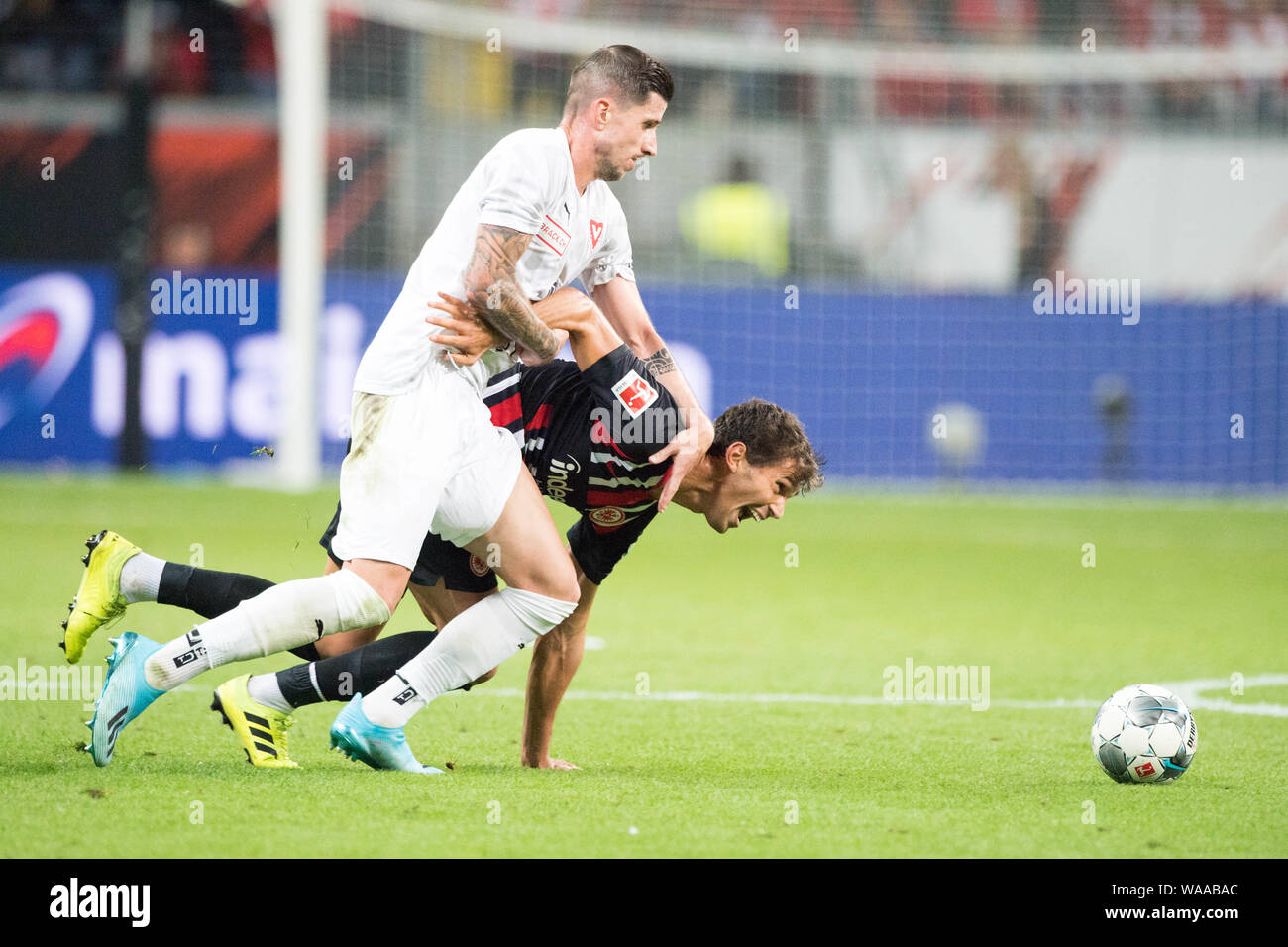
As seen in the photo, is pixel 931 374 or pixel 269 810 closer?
pixel 269 810

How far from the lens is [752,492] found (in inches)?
197

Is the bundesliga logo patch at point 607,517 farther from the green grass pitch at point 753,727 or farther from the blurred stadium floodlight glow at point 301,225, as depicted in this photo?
the blurred stadium floodlight glow at point 301,225

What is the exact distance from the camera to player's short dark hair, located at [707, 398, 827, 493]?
5008 millimetres

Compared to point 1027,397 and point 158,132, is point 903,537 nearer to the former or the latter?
point 1027,397

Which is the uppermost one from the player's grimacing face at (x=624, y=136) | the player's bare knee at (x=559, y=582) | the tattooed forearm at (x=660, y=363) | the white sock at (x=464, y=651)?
the player's grimacing face at (x=624, y=136)

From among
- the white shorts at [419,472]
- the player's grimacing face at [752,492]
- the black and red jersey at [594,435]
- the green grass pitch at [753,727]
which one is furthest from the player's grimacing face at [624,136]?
the green grass pitch at [753,727]

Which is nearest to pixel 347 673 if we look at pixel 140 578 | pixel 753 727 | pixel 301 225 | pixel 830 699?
pixel 140 578

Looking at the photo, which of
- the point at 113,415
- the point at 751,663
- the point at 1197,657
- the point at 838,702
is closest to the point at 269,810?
the point at 838,702

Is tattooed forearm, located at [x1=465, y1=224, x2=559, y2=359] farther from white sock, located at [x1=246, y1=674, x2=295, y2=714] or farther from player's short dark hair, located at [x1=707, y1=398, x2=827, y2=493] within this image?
white sock, located at [x1=246, y1=674, x2=295, y2=714]

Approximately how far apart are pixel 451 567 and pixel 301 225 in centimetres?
876

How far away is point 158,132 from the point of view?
746 inches

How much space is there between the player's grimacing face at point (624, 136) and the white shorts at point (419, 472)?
772 millimetres

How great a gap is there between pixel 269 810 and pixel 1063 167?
626 inches

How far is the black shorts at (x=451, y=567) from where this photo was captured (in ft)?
17.3
